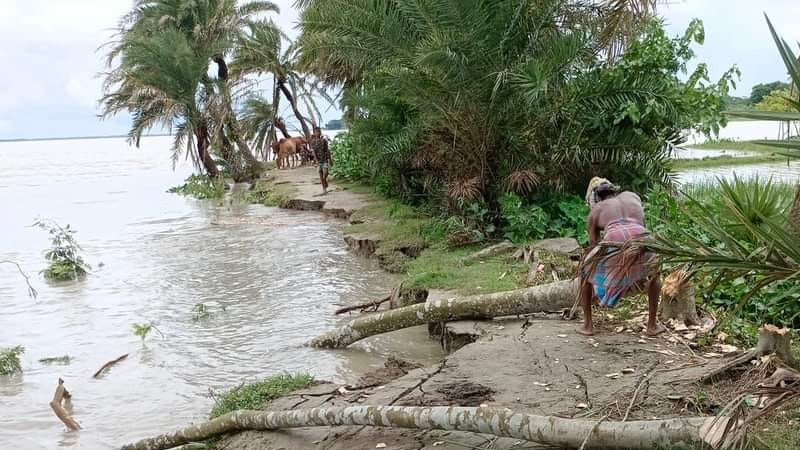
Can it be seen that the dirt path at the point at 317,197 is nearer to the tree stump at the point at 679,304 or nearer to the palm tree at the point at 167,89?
the palm tree at the point at 167,89

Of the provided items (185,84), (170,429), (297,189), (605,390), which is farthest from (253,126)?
(605,390)

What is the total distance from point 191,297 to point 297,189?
36.1ft

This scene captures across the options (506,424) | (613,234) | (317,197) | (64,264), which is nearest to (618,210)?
(613,234)

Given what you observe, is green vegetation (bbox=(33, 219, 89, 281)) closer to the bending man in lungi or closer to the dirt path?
the dirt path

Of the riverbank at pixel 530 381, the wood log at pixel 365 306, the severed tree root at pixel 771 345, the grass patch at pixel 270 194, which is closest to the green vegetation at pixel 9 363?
the wood log at pixel 365 306

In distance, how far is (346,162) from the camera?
21.7m

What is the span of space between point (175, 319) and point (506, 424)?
6.45m

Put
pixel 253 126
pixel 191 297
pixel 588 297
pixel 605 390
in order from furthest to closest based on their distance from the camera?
1. pixel 253 126
2. pixel 191 297
3. pixel 588 297
4. pixel 605 390

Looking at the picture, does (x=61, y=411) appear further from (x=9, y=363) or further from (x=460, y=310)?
(x=460, y=310)

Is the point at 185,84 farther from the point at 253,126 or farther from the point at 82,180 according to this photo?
the point at 82,180

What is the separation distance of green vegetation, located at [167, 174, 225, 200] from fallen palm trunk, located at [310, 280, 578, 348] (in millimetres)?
17828

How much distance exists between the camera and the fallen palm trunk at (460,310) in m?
6.29

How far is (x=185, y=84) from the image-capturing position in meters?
25.0

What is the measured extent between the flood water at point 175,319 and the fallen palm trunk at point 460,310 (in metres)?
0.22
